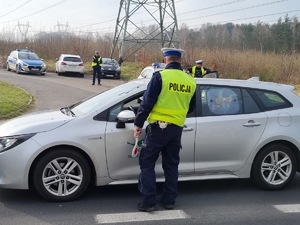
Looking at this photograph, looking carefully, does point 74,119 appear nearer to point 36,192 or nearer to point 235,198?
point 36,192

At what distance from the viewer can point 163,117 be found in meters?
4.38

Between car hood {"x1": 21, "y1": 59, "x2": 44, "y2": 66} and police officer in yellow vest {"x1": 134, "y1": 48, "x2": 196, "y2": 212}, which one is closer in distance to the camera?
police officer in yellow vest {"x1": 134, "y1": 48, "x2": 196, "y2": 212}

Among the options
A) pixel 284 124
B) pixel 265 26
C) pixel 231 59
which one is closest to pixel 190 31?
pixel 265 26

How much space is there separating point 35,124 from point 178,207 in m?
1.94

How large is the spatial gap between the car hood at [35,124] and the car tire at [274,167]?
8.25 feet

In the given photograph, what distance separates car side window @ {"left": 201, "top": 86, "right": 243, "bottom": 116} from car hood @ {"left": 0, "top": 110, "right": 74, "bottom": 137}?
67.5 inches

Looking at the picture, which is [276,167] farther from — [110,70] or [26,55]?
[26,55]

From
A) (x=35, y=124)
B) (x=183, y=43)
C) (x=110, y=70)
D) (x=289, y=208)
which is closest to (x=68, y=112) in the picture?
(x=35, y=124)

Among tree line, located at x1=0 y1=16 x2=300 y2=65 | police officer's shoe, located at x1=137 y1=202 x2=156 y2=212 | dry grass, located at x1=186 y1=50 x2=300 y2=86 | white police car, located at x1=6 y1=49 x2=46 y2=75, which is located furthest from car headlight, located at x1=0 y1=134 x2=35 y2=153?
tree line, located at x1=0 y1=16 x2=300 y2=65

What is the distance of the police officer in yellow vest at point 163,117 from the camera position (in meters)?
4.31

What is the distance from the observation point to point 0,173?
15.0ft

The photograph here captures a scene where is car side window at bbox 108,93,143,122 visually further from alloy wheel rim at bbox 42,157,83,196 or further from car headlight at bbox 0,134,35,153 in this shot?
car headlight at bbox 0,134,35,153

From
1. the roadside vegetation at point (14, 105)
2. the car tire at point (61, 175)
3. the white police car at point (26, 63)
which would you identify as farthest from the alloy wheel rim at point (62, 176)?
the white police car at point (26, 63)

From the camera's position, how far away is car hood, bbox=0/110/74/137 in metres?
4.63
